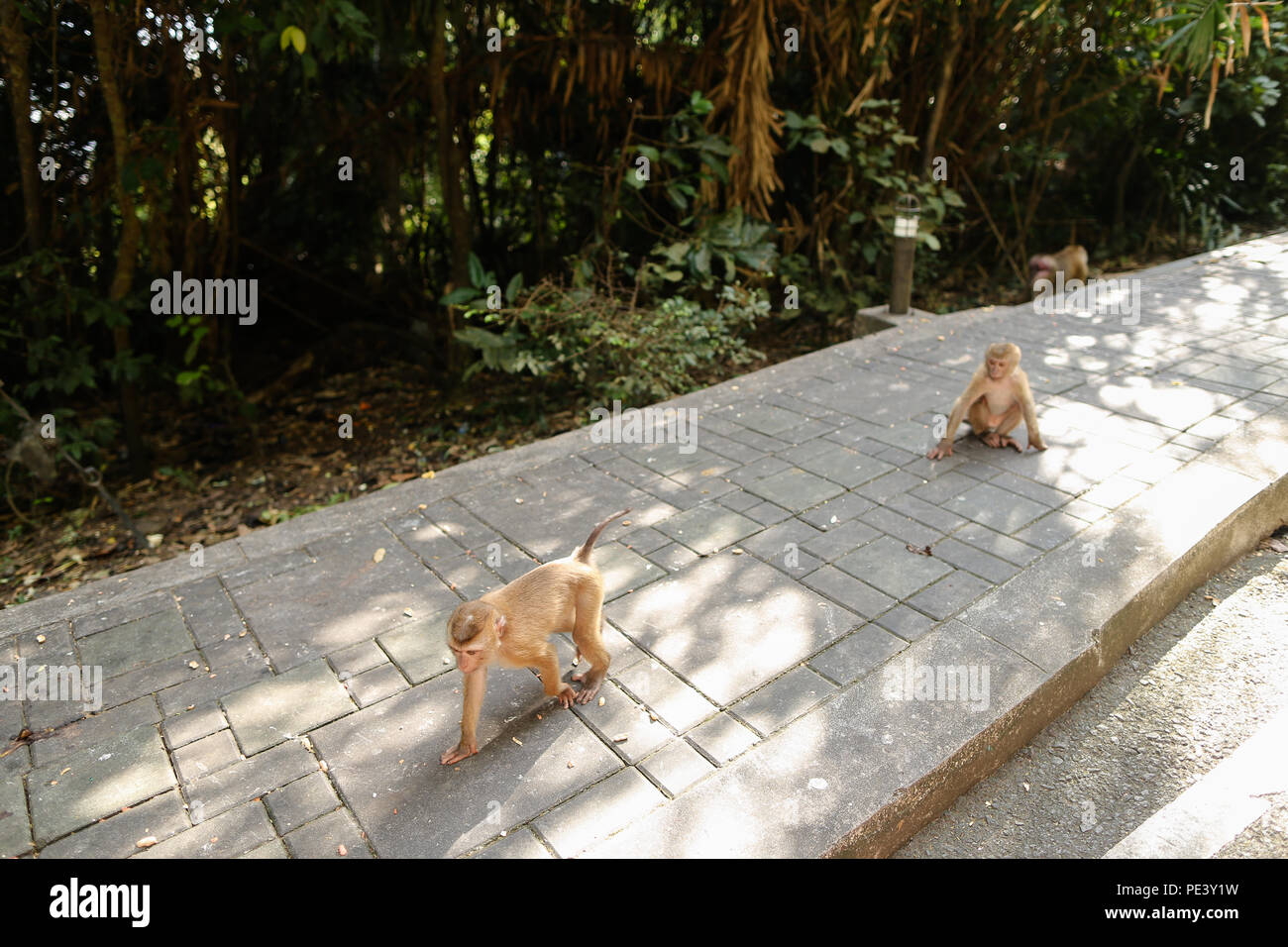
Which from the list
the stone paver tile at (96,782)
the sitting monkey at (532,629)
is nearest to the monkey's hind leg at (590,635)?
the sitting monkey at (532,629)

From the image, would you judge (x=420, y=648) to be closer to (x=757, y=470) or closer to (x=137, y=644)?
(x=137, y=644)

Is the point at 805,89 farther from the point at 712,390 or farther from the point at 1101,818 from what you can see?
the point at 1101,818

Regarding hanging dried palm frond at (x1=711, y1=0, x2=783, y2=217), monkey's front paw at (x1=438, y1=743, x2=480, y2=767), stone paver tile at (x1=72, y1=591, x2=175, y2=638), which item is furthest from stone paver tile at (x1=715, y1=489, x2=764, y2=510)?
hanging dried palm frond at (x1=711, y1=0, x2=783, y2=217)

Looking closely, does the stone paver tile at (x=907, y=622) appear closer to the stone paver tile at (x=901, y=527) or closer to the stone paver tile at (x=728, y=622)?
the stone paver tile at (x=728, y=622)

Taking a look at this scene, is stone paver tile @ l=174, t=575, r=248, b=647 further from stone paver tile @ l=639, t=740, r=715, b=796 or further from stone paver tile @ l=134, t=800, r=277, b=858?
stone paver tile @ l=639, t=740, r=715, b=796

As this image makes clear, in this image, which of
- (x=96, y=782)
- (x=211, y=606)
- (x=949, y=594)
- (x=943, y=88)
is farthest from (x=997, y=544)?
(x=943, y=88)

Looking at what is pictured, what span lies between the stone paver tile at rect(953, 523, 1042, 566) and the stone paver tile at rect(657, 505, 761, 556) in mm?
987

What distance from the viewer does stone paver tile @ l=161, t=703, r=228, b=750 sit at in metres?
3.02

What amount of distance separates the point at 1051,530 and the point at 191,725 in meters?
3.75

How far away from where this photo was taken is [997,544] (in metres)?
3.99
